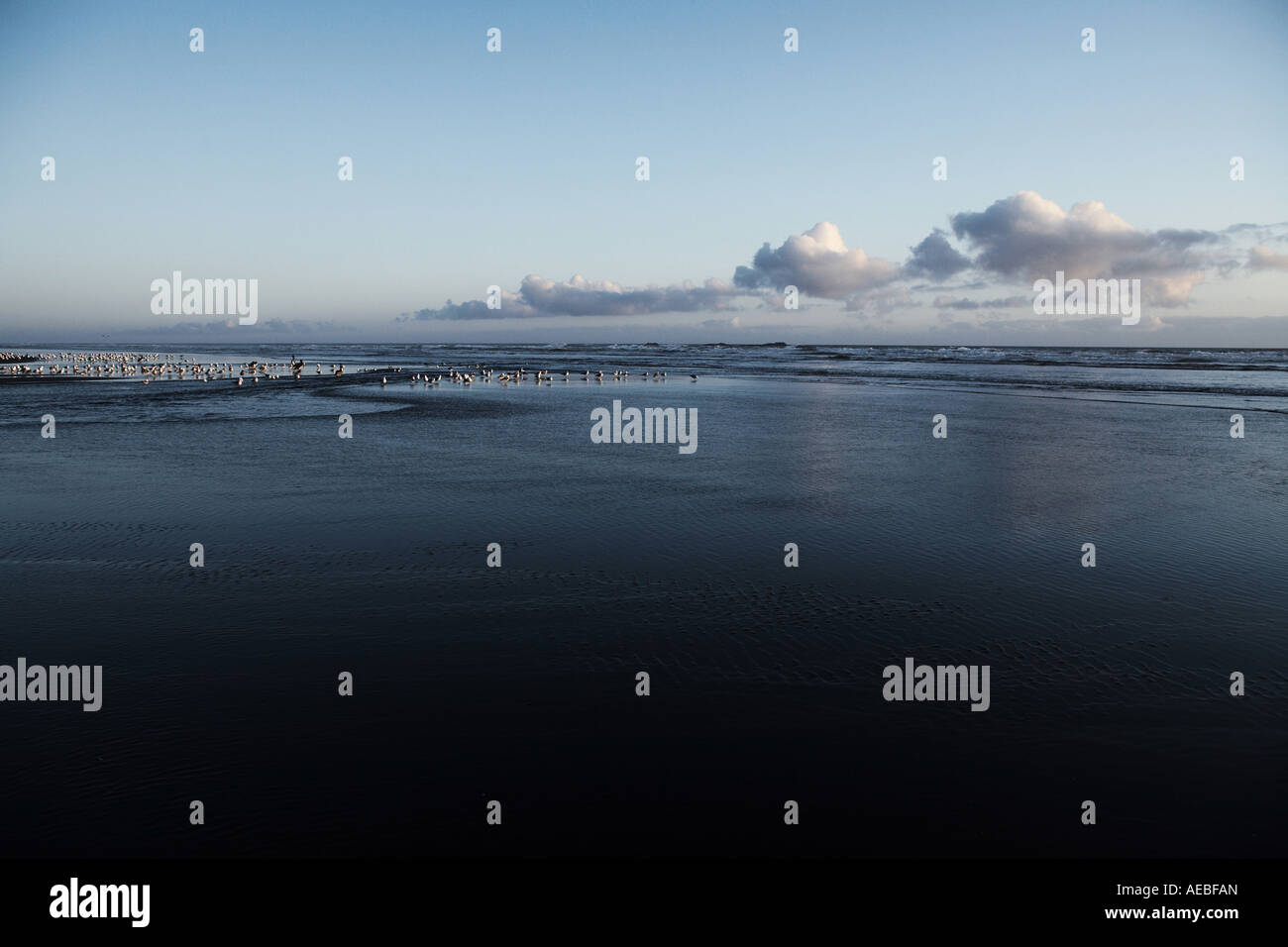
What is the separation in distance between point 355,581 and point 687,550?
5657 mm

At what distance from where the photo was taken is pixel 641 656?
9.38 m

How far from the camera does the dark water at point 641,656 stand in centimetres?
638

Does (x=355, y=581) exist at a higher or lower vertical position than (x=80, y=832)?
higher

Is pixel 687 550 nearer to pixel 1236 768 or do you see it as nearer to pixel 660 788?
pixel 660 788

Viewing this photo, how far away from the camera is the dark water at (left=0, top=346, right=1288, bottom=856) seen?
6.38 meters

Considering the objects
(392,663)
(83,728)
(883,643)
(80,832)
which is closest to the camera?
(80,832)

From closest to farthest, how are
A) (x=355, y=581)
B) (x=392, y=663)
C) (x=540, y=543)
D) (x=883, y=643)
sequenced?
(x=392, y=663) < (x=883, y=643) < (x=355, y=581) < (x=540, y=543)
